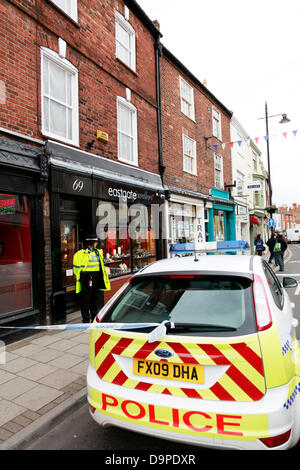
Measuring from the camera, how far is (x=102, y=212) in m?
8.35

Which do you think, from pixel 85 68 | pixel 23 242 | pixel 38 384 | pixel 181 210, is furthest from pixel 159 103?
pixel 38 384

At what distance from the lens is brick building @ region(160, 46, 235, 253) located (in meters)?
12.3

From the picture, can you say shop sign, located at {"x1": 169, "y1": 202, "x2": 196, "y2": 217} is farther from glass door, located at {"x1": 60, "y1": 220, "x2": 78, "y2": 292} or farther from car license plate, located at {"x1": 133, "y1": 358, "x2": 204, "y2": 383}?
car license plate, located at {"x1": 133, "y1": 358, "x2": 204, "y2": 383}

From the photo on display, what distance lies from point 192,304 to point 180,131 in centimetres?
1182

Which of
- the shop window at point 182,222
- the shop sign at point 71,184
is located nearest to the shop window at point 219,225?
the shop window at point 182,222

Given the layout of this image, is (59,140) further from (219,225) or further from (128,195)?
(219,225)

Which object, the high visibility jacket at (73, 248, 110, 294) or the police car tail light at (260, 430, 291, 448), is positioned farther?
the high visibility jacket at (73, 248, 110, 294)

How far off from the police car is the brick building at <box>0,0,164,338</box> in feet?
12.7

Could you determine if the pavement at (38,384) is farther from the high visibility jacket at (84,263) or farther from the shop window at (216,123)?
the shop window at (216,123)

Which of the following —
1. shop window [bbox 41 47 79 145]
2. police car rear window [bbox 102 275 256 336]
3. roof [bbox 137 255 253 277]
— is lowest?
police car rear window [bbox 102 275 256 336]

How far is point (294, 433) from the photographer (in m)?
2.04

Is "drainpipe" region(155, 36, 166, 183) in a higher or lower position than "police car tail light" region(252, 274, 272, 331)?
higher

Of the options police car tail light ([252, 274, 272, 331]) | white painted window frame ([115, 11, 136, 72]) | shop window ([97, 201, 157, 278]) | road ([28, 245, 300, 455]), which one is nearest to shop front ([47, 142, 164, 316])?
shop window ([97, 201, 157, 278])
